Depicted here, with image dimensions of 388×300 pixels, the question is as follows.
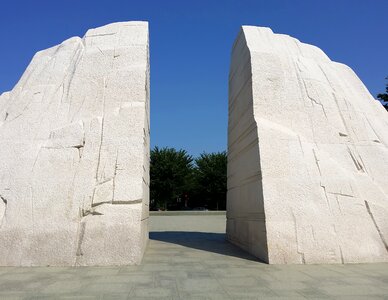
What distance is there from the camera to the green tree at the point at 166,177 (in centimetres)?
3550

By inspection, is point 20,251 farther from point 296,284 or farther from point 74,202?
point 296,284

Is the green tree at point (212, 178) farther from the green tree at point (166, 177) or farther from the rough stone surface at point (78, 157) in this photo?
the rough stone surface at point (78, 157)

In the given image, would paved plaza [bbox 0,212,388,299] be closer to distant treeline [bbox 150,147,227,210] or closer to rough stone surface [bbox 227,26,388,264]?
rough stone surface [bbox 227,26,388,264]

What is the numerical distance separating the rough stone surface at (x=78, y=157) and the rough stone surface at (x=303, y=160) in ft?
7.70

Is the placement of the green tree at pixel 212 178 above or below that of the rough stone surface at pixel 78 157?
above

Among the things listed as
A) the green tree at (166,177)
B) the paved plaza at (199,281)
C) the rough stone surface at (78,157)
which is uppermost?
the green tree at (166,177)

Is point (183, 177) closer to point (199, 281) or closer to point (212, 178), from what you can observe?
point (212, 178)

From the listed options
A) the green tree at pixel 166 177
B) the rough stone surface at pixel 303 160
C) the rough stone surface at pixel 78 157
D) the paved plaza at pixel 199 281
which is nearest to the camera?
the paved plaza at pixel 199 281

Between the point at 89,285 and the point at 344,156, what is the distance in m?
5.48

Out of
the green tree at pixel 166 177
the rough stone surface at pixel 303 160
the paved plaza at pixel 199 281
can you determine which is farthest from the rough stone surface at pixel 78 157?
the green tree at pixel 166 177

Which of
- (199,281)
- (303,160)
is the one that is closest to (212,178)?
(303,160)

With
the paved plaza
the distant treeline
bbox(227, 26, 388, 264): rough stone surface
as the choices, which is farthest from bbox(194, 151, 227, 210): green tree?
the paved plaza

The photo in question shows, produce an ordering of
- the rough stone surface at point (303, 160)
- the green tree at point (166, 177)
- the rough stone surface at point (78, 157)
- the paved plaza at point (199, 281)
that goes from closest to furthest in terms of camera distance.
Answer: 1. the paved plaza at point (199, 281)
2. the rough stone surface at point (78, 157)
3. the rough stone surface at point (303, 160)
4. the green tree at point (166, 177)

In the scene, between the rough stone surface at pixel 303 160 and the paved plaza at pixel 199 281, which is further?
the rough stone surface at pixel 303 160
